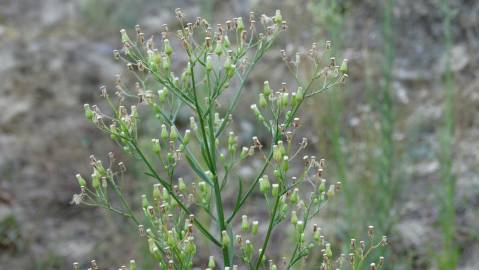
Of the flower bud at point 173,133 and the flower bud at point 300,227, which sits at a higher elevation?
the flower bud at point 173,133

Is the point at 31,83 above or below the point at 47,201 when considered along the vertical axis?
above

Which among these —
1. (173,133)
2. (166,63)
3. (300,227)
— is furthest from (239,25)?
(300,227)

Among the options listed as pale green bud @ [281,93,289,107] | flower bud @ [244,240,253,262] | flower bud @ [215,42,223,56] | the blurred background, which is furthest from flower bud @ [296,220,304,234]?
the blurred background

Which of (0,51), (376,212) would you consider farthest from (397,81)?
(0,51)

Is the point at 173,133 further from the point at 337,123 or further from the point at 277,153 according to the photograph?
the point at 337,123

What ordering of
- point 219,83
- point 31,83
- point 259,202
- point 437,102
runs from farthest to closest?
1. point 31,83
2. point 437,102
3. point 259,202
4. point 219,83

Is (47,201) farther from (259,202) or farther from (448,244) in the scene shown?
(448,244)

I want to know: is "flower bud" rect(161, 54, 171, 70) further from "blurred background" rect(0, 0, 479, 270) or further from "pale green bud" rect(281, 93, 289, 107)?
"blurred background" rect(0, 0, 479, 270)

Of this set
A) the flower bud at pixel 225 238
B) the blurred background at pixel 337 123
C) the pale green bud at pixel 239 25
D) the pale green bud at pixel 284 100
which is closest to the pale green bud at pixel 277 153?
the pale green bud at pixel 284 100

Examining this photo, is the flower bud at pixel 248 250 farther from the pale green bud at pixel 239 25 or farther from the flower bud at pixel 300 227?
the pale green bud at pixel 239 25
